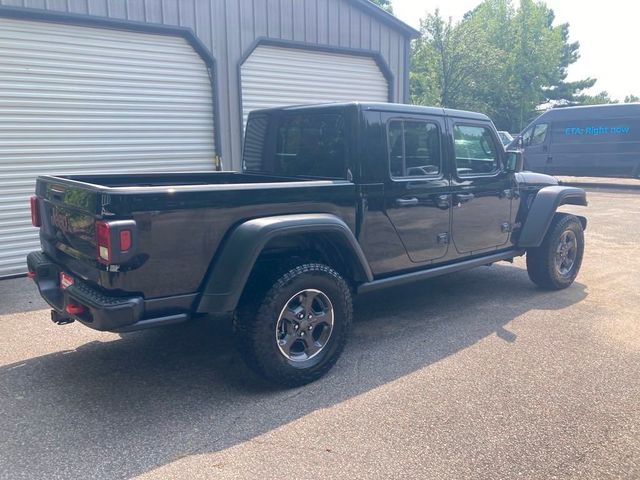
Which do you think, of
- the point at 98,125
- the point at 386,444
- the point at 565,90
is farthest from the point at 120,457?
the point at 565,90

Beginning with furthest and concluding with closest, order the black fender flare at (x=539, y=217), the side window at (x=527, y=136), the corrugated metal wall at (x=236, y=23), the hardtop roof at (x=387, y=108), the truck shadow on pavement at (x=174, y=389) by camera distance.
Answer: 1. the side window at (x=527, y=136)
2. the corrugated metal wall at (x=236, y=23)
3. the black fender flare at (x=539, y=217)
4. the hardtop roof at (x=387, y=108)
5. the truck shadow on pavement at (x=174, y=389)

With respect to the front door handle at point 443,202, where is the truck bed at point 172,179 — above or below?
above

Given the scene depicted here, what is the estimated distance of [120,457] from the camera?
2.89m

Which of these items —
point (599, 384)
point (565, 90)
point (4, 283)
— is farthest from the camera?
point (565, 90)

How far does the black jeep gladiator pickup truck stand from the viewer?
3.13 m

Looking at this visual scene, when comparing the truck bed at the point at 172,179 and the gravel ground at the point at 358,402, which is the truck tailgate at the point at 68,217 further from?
the gravel ground at the point at 358,402

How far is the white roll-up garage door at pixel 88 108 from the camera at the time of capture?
6.83 m

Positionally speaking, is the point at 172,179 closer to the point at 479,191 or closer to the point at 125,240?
the point at 125,240

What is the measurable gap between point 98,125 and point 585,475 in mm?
6950

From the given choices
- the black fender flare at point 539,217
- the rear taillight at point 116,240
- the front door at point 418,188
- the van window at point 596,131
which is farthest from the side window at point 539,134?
the rear taillight at point 116,240

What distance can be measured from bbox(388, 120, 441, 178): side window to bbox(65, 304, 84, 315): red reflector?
2.46m

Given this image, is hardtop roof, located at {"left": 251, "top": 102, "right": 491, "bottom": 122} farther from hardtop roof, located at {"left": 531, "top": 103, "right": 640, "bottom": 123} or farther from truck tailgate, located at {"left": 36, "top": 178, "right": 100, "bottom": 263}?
hardtop roof, located at {"left": 531, "top": 103, "right": 640, "bottom": 123}

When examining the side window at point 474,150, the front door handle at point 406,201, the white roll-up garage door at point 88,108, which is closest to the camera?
the front door handle at point 406,201

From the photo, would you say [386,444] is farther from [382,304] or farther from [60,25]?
[60,25]
